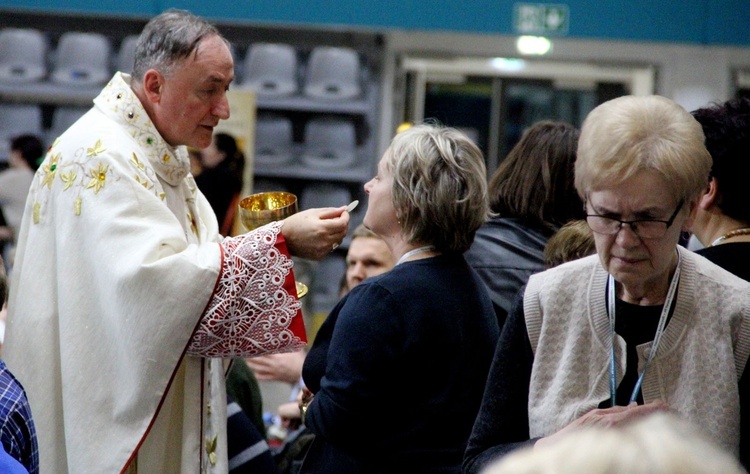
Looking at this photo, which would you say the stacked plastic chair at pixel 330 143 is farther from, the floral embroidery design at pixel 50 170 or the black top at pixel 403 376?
the black top at pixel 403 376

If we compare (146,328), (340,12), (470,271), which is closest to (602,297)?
(470,271)

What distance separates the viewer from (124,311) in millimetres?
A: 2162

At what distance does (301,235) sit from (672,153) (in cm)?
95

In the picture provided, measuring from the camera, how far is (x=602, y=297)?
1602mm

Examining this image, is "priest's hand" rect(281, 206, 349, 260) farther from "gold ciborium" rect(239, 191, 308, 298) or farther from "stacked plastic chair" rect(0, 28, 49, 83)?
"stacked plastic chair" rect(0, 28, 49, 83)

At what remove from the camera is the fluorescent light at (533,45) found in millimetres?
6227

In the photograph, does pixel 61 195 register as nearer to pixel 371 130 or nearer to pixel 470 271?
pixel 470 271

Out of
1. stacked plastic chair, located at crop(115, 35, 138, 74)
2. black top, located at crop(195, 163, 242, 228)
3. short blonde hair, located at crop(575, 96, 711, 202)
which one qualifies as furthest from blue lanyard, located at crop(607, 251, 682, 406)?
stacked plastic chair, located at crop(115, 35, 138, 74)

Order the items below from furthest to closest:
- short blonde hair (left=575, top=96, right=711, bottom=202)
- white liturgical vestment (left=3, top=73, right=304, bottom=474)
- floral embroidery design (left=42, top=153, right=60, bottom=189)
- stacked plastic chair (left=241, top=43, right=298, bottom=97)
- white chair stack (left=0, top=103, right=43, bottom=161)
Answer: white chair stack (left=0, top=103, right=43, bottom=161)
stacked plastic chair (left=241, top=43, right=298, bottom=97)
floral embroidery design (left=42, top=153, right=60, bottom=189)
white liturgical vestment (left=3, top=73, right=304, bottom=474)
short blonde hair (left=575, top=96, right=711, bottom=202)

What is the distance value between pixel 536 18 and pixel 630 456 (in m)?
5.52

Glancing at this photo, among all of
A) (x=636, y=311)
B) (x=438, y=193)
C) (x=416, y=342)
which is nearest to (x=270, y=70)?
(x=438, y=193)

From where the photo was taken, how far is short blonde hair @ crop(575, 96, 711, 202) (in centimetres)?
149

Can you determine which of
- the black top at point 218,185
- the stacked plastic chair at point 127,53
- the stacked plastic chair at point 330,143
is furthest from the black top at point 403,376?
the stacked plastic chair at point 127,53

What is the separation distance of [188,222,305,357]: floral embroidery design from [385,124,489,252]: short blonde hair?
0.30 metres
